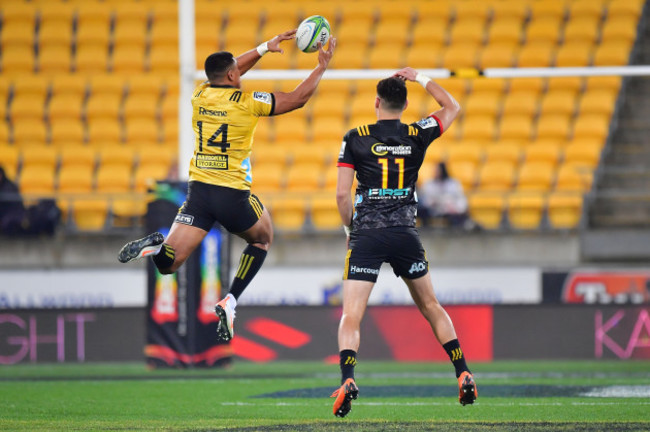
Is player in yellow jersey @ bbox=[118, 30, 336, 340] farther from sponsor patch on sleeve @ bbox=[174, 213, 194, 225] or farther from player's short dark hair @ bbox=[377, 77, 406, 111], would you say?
player's short dark hair @ bbox=[377, 77, 406, 111]

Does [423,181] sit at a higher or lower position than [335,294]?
higher

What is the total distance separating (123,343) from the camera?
42.5ft

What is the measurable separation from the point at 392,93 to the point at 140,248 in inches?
79.7

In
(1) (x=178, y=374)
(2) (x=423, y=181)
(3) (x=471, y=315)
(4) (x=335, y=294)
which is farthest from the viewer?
(2) (x=423, y=181)

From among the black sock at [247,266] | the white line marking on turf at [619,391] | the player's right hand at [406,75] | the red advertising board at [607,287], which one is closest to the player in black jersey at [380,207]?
the player's right hand at [406,75]

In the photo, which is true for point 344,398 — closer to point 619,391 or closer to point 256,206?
point 256,206

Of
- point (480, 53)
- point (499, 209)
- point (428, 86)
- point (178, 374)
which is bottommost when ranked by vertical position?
point (178, 374)

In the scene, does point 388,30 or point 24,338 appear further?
point 388,30

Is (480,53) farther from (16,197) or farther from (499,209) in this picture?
(16,197)

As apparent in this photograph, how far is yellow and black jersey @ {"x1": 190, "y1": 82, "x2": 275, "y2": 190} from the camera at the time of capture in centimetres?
748

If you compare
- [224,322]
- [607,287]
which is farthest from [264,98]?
[607,287]

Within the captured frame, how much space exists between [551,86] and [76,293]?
8.31 m

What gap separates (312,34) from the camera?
769 cm

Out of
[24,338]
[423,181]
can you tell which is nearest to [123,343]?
[24,338]
